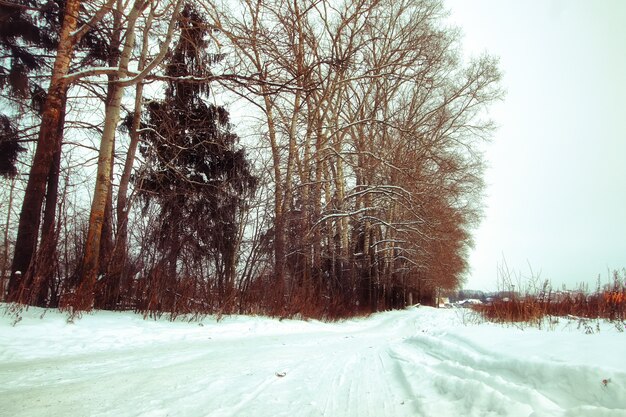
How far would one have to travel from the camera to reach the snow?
2.33 metres

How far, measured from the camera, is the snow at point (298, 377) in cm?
233

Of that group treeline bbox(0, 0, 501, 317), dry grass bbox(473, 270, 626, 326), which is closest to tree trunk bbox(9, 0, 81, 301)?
treeline bbox(0, 0, 501, 317)

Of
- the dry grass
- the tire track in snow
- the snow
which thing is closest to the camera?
the tire track in snow

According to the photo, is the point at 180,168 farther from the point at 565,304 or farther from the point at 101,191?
the point at 565,304

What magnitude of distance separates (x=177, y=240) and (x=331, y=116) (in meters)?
12.2

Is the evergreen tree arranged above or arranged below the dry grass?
above

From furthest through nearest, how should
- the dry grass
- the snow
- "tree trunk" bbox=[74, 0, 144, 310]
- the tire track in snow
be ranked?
the dry grass → "tree trunk" bbox=[74, 0, 144, 310] → the snow → the tire track in snow

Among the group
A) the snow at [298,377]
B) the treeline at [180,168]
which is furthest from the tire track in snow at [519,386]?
the treeline at [180,168]

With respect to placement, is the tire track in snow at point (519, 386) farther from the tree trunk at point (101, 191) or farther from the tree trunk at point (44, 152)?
the tree trunk at point (44, 152)

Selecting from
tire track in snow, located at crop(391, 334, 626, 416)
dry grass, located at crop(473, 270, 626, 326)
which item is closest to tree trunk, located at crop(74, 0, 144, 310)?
tire track in snow, located at crop(391, 334, 626, 416)

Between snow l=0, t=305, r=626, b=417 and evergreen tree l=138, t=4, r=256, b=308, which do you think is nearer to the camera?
snow l=0, t=305, r=626, b=417

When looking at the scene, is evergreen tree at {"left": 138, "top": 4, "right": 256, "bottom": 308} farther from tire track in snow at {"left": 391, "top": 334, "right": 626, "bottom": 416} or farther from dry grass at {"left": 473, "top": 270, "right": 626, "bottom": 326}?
dry grass at {"left": 473, "top": 270, "right": 626, "bottom": 326}

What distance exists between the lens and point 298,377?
341 centimetres

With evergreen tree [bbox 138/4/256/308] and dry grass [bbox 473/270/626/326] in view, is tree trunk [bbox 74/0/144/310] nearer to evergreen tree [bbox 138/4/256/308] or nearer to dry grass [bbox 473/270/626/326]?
evergreen tree [bbox 138/4/256/308]
